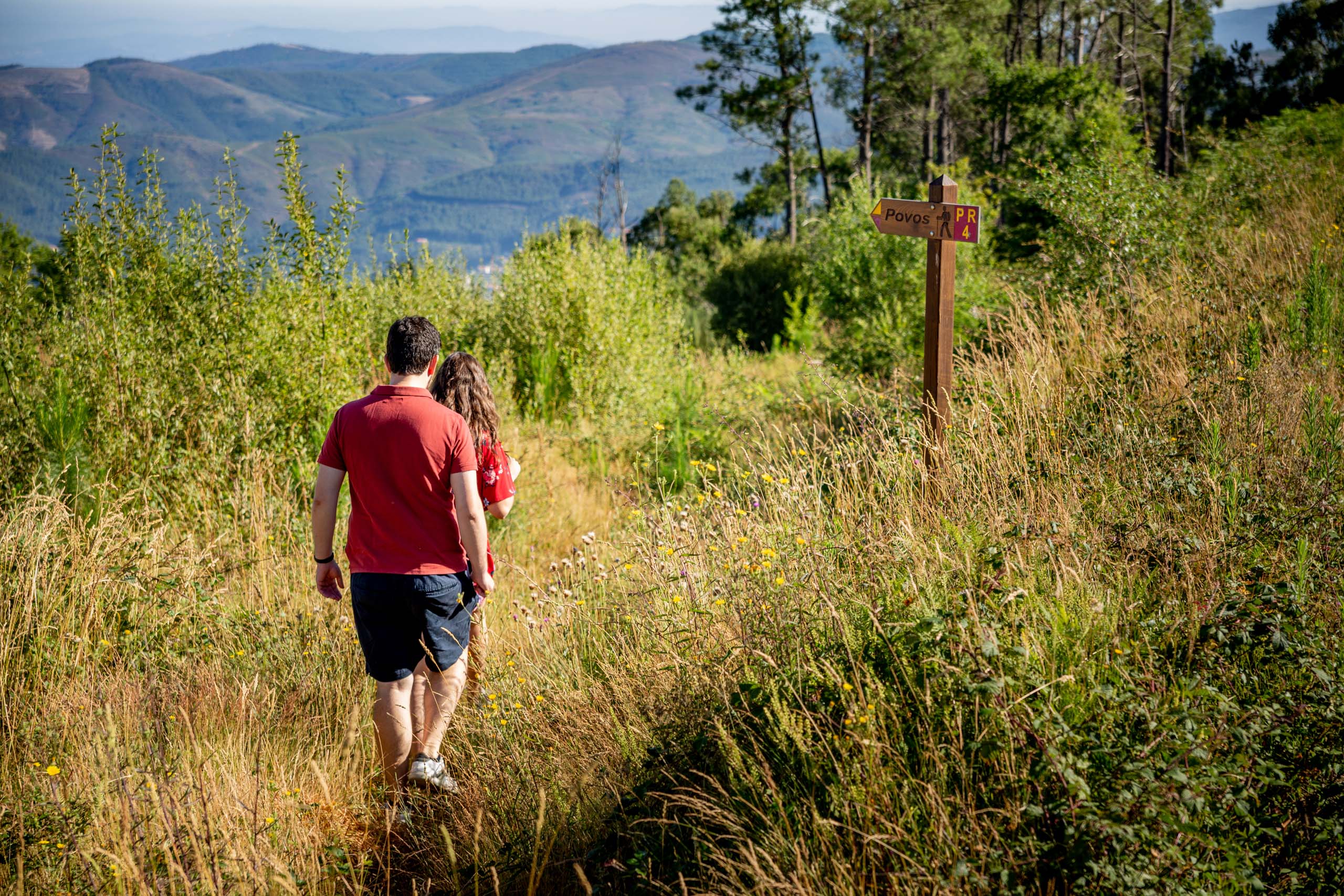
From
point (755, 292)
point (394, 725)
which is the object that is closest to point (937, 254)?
point (394, 725)

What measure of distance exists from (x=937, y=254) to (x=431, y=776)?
11.0 feet

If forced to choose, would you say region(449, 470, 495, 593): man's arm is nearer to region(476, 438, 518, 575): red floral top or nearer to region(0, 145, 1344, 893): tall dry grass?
region(476, 438, 518, 575): red floral top

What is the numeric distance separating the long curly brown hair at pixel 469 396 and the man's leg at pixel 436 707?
34.5 inches

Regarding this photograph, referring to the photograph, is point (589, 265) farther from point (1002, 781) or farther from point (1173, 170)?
point (1173, 170)

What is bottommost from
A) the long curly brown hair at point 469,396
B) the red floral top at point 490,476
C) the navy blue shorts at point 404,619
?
the navy blue shorts at point 404,619

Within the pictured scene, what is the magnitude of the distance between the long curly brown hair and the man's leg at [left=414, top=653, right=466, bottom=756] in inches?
34.5

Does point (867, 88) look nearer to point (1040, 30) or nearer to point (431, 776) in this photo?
point (1040, 30)

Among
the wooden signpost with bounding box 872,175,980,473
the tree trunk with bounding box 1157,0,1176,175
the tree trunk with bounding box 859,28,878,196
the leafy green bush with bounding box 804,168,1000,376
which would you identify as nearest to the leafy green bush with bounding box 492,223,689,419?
the leafy green bush with bounding box 804,168,1000,376

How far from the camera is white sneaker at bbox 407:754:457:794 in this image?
3.04 meters

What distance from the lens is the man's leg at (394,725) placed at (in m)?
3.07

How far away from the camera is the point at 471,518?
299cm

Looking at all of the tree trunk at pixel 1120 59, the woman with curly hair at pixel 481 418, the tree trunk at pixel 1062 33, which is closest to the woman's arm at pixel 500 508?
the woman with curly hair at pixel 481 418

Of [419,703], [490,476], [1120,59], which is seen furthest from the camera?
[1120,59]

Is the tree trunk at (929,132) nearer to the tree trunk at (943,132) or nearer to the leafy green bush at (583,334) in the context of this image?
the tree trunk at (943,132)
